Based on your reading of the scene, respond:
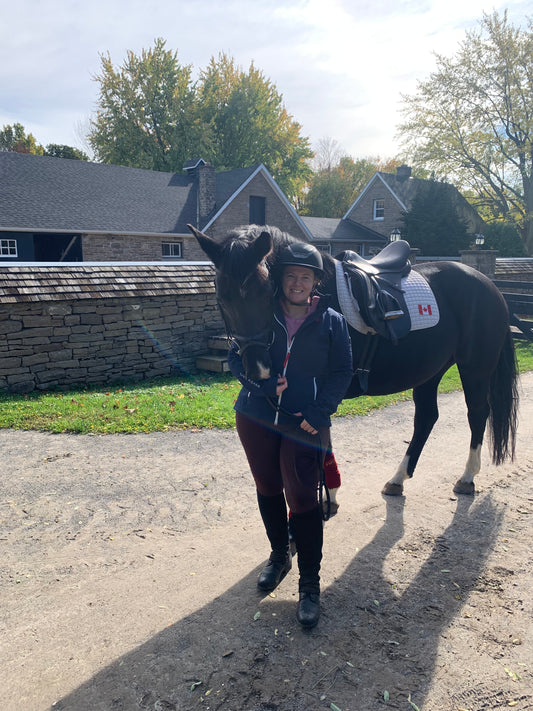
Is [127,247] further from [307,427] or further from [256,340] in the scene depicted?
[307,427]

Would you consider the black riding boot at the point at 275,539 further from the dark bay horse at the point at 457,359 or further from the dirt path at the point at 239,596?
the dark bay horse at the point at 457,359

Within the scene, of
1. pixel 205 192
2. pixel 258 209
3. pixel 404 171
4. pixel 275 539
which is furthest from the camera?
pixel 404 171

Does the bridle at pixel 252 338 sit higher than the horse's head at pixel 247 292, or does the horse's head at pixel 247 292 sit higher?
the horse's head at pixel 247 292

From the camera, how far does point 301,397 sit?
2641 mm

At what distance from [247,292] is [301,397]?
64 centimetres

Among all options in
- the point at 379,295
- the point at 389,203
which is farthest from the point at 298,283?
the point at 389,203

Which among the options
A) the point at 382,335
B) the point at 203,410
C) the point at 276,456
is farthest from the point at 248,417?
the point at 203,410

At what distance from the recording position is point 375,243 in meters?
36.0

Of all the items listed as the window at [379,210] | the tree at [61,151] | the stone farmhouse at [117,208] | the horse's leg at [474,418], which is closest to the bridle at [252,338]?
the horse's leg at [474,418]

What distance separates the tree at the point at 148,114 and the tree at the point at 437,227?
18.6 m

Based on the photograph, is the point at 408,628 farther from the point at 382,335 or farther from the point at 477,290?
the point at 477,290

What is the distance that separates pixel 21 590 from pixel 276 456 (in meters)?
1.78

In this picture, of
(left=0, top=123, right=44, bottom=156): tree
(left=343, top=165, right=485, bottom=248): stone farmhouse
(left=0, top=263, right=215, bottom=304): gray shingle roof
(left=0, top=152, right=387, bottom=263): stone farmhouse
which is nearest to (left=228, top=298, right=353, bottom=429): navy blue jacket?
(left=0, top=263, right=215, bottom=304): gray shingle roof

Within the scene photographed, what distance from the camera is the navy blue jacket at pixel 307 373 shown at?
103 inches
